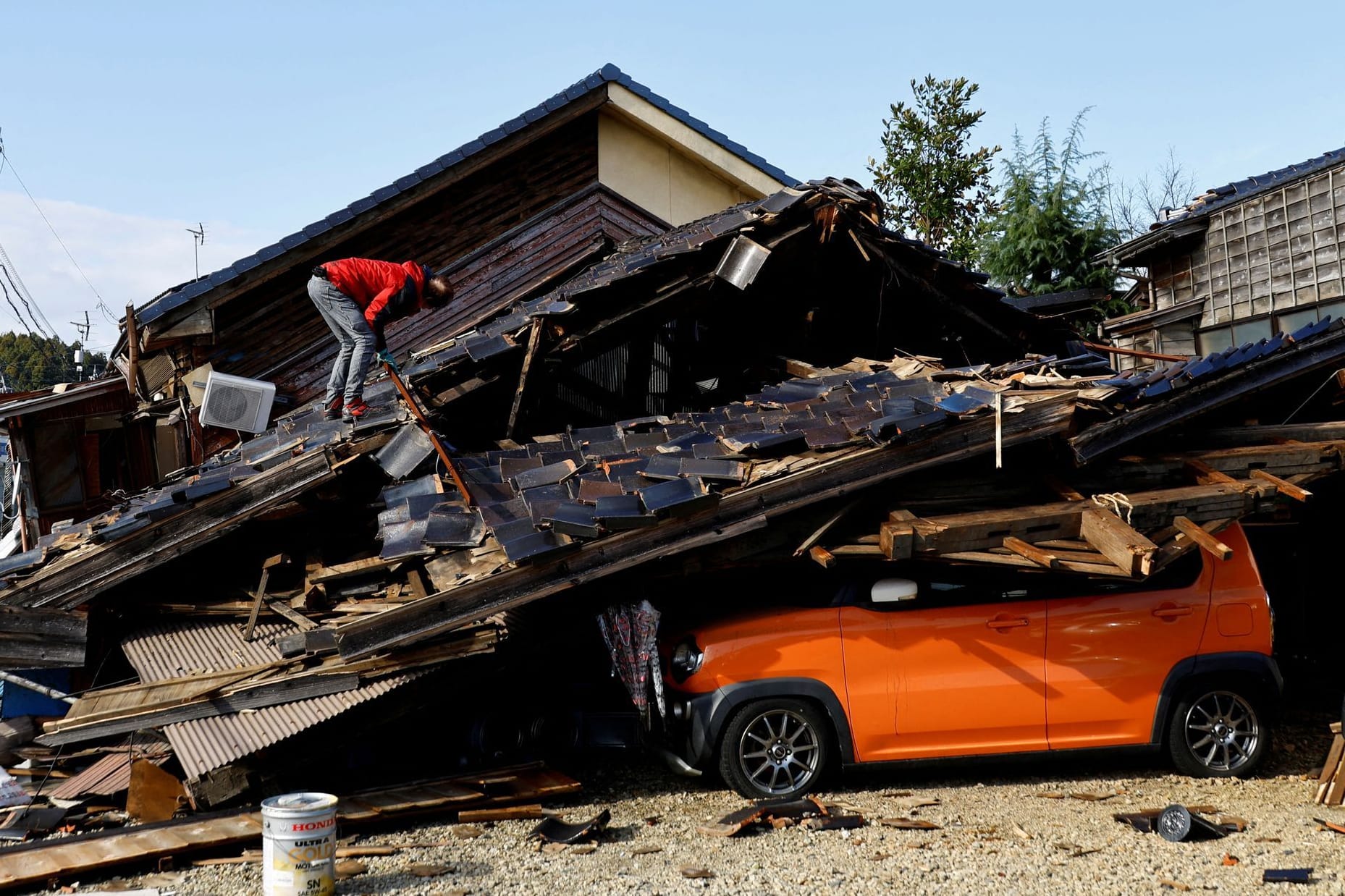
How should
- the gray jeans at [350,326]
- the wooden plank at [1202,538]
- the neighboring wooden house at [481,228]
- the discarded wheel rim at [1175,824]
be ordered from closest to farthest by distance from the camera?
the discarded wheel rim at [1175,824] → the wooden plank at [1202,538] → the gray jeans at [350,326] → the neighboring wooden house at [481,228]

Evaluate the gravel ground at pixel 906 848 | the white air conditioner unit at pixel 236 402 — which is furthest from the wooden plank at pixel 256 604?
the white air conditioner unit at pixel 236 402

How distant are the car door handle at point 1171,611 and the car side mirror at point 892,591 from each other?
1843mm

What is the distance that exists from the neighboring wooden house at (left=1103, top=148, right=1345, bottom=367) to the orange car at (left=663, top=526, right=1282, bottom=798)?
10.3 metres

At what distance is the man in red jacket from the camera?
10078 mm

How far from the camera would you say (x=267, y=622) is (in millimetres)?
8508

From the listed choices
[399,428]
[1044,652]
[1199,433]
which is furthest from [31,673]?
[1199,433]

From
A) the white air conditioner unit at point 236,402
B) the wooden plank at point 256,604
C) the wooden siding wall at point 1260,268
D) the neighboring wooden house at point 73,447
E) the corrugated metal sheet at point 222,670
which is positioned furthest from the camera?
the wooden siding wall at point 1260,268

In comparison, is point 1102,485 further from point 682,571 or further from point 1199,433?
point 682,571

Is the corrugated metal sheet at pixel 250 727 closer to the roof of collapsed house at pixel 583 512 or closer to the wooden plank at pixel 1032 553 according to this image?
the roof of collapsed house at pixel 583 512

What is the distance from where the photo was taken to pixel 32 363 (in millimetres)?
47750

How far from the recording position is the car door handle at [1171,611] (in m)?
7.61

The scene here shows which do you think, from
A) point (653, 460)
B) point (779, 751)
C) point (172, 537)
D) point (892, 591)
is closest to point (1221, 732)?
point (892, 591)

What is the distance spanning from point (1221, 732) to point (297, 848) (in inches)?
254

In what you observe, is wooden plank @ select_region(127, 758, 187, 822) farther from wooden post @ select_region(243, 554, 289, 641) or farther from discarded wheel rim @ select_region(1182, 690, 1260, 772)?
discarded wheel rim @ select_region(1182, 690, 1260, 772)
